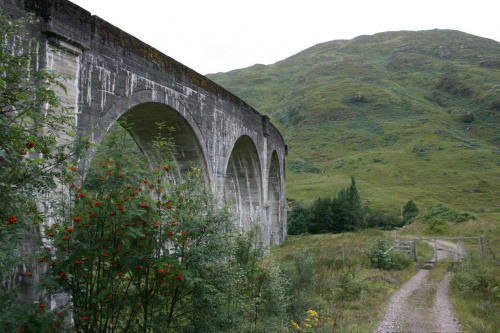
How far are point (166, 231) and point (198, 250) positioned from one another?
51 centimetres

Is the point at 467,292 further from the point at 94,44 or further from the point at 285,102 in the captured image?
the point at 285,102

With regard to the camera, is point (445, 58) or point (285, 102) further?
point (445, 58)

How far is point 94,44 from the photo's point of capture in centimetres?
854

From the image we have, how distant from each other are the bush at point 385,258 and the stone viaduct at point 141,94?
460 cm

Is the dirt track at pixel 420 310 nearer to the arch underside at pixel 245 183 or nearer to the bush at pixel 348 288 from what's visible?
the bush at pixel 348 288

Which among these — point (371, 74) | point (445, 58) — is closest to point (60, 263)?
point (371, 74)

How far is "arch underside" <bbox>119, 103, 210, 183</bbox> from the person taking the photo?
455 inches

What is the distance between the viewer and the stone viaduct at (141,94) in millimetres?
7547

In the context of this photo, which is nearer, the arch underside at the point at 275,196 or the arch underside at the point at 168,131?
the arch underside at the point at 168,131

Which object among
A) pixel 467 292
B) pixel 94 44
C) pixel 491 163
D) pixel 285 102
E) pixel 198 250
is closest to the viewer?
pixel 198 250

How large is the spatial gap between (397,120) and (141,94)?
73856 millimetres

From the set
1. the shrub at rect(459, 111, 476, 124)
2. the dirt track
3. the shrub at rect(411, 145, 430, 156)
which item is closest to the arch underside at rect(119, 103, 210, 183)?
the dirt track

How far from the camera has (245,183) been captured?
20.5 meters

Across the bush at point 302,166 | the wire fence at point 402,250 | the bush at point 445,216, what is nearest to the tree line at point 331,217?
the bush at point 445,216
